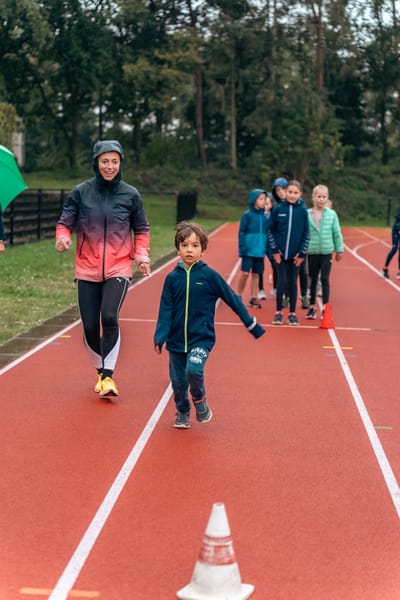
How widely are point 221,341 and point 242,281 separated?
11.9ft

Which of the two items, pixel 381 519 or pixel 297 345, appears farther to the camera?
pixel 297 345

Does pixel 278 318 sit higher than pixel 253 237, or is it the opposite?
pixel 253 237

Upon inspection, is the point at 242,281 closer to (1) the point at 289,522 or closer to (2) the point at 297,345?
(2) the point at 297,345

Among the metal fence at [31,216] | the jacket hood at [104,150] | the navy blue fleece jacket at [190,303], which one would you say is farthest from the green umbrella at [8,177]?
the metal fence at [31,216]

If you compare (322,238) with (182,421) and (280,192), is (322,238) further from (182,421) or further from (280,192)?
(182,421)

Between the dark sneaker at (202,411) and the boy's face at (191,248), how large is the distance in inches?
43.1

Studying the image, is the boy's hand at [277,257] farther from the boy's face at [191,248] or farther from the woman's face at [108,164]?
the boy's face at [191,248]

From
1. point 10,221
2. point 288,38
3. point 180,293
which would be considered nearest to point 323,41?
point 288,38

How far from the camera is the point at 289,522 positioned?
5348 millimetres

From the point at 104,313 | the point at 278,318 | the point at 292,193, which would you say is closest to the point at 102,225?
the point at 104,313

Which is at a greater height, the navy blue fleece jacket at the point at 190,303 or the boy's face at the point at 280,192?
the boy's face at the point at 280,192

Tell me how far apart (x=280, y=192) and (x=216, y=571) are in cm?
1040

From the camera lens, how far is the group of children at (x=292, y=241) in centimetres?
1290

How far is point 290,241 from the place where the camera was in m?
12.9
